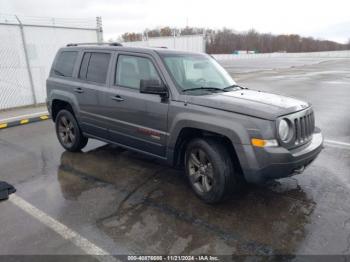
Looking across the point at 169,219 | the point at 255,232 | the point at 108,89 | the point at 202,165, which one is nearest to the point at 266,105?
the point at 202,165

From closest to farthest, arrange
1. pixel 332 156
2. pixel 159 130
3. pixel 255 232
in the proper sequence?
pixel 255 232 < pixel 159 130 < pixel 332 156

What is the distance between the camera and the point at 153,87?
3844mm

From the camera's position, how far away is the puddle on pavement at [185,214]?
10.0ft

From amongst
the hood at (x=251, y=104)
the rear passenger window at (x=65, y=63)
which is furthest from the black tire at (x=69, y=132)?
the hood at (x=251, y=104)

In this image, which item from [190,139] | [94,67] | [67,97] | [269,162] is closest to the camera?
[269,162]

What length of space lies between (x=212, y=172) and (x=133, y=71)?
Answer: 75.5 inches

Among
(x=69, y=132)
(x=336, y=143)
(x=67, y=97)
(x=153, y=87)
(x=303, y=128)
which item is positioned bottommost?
(x=336, y=143)

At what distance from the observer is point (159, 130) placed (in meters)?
4.11

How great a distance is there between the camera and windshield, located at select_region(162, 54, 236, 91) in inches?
162

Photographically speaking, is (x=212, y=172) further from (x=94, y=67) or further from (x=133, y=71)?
(x=94, y=67)

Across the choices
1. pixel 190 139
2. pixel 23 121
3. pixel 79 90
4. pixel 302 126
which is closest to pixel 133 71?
pixel 79 90

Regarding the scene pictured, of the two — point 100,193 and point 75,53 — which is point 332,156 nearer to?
point 100,193

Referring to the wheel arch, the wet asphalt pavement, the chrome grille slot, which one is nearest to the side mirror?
the wheel arch

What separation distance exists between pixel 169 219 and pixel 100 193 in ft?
3.85
